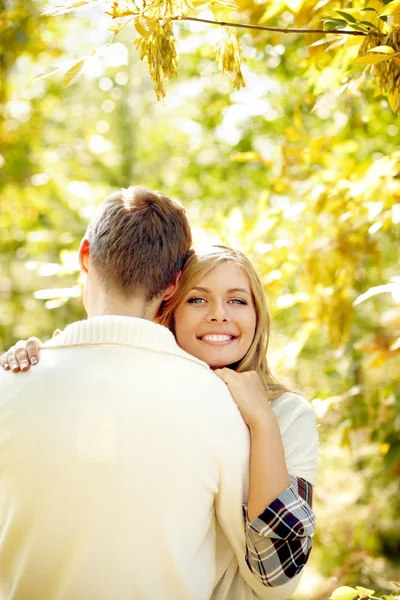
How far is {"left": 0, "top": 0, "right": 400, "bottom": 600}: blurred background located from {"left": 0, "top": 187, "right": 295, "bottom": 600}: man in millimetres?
537

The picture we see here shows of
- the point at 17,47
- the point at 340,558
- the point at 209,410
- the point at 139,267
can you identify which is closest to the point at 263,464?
the point at 209,410

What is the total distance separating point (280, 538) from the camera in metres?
1.53

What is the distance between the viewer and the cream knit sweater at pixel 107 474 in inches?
55.9

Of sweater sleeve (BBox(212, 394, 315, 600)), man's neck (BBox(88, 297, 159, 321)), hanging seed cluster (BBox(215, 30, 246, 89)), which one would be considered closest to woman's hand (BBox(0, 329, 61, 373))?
man's neck (BBox(88, 297, 159, 321))

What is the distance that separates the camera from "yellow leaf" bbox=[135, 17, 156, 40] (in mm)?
1572

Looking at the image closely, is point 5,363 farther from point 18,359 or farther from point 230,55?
point 230,55

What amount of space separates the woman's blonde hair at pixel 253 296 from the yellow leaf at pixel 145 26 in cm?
69

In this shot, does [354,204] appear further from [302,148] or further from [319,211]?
[302,148]

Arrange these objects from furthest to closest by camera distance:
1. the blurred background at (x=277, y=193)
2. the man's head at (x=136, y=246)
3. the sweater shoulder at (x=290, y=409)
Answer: the blurred background at (x=277, y=193)
the sweater shoulder at (x=290, y=409)
the man's head at (x=136, y=246)

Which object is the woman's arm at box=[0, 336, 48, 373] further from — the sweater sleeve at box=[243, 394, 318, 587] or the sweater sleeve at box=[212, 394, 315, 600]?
the sweater sleeve at box=[243, 394, 318, 587]

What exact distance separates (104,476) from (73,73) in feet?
2.97

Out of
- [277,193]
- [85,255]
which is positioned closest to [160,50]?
[85,255]

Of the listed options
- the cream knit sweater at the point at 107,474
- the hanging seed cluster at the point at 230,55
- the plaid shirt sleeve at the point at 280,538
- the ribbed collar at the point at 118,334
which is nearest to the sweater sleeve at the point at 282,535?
the plaid shirt sleeve at the point at 280,538

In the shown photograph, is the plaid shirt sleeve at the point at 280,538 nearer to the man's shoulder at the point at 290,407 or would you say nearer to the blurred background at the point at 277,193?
the man's shoulder at the point at 290,407
